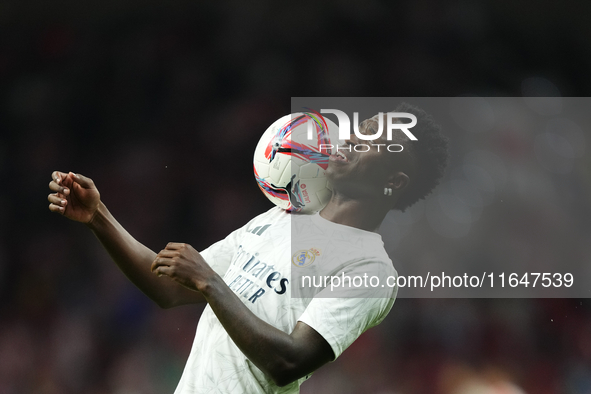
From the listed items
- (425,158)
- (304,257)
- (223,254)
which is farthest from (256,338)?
(425,158)

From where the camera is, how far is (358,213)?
1.72 meters

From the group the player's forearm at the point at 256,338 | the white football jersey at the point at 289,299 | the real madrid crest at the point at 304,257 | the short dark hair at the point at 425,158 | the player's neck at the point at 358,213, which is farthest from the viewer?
the short dark hair at the point at 425,158

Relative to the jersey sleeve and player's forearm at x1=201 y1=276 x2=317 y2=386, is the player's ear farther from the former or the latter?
player's forearm at x1=201 y1=276 x2=317 y2=386

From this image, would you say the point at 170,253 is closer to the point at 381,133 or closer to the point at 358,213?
the point at 358,213

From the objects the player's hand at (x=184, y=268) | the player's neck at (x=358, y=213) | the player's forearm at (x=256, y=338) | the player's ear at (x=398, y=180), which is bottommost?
the player's forearm at (x=256, y=338)

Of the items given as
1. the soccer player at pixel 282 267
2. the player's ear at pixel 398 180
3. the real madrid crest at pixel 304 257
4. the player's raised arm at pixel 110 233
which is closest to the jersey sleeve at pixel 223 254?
the soccer player at pixel 282 267

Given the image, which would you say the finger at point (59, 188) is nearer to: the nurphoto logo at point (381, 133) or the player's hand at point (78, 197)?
the player's hand at point (78, 197)

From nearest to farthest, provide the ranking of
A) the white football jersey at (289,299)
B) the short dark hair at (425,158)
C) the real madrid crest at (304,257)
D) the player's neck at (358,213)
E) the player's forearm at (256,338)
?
the player's forearm at (256,338)
the white football jersey at (289,299)
the real madrid crest at (304,257)
the player's neck at (358,213)
the short dark hair at (425,158)

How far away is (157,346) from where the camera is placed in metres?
3.53

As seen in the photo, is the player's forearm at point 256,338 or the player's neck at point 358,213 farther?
the player's neck at point 358,213

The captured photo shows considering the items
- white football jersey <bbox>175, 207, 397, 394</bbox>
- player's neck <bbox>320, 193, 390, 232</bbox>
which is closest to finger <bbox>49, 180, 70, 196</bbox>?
white football jersey <bbox>175, 207, 397, 394</bbox>

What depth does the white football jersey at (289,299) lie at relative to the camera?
145cm

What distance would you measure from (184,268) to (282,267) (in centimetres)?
33

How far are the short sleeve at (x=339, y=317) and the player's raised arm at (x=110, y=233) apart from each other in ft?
1.85
